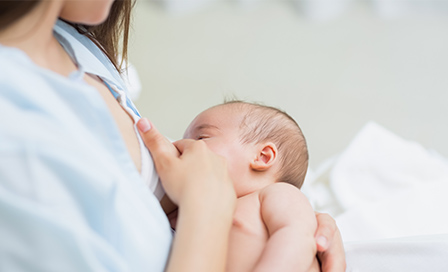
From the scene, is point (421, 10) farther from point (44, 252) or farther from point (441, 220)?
point (44, 252)

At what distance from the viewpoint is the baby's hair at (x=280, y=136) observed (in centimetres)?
114

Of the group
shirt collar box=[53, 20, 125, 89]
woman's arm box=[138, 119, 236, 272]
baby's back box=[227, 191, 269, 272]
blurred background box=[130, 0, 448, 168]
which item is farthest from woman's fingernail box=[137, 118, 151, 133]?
blurred background box=[130, 0, 448, 168]

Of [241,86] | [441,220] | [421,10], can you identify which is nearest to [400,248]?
[441,220]

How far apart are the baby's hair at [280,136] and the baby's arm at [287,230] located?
137mm

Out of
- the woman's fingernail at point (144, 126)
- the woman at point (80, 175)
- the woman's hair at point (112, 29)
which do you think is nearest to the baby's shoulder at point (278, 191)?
the woman at point (80, 175)

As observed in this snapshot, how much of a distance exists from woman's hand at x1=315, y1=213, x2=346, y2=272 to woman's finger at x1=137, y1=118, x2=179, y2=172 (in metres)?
0.28

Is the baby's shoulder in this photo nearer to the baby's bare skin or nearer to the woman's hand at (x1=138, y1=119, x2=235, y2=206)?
the baby's bare skin

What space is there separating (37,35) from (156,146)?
248 mm

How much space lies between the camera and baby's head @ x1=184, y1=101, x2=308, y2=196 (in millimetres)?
1096

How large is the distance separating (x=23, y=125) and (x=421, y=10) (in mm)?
2863

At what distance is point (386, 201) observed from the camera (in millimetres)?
1394

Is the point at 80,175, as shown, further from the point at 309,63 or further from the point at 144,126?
the point at 309,63

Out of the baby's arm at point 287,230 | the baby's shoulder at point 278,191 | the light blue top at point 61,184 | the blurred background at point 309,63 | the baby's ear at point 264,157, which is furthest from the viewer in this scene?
the blurred background at point 309,63

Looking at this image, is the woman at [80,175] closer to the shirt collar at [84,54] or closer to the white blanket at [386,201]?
the shirt collar at [84,54]
